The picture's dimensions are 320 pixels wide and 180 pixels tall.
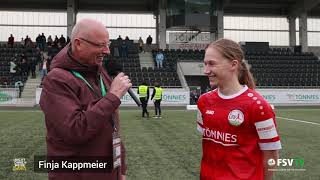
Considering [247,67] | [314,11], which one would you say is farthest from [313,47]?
[247,67]

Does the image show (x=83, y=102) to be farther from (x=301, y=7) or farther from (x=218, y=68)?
(x=301, y=7)

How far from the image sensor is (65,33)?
4631 cm

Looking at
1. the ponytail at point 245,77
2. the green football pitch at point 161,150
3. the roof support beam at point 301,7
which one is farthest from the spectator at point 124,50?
the ponytail at point 245,77

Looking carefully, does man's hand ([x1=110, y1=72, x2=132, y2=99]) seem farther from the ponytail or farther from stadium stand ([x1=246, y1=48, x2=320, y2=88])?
stadium stand ([x1=246, y1=48, x2=320, y2=88])

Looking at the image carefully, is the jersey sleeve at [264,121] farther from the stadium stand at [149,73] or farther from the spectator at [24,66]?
the spectator at [24,66]

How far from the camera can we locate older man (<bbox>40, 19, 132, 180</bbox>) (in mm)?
2301

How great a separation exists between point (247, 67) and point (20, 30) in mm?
46046

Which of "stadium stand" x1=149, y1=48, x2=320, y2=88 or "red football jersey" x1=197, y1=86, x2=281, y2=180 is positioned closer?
"red football jersey" x1=197, y1=86, x2=281, y2=180

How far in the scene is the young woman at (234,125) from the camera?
8.93ft

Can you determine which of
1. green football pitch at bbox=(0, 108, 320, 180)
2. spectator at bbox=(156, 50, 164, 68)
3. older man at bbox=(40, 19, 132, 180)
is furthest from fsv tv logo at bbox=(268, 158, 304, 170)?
spectator at bbox=(156, 50, 164, 68)

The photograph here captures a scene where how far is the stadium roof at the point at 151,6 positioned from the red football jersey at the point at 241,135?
139ft

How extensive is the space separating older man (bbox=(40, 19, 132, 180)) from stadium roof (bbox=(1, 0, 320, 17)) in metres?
42.7

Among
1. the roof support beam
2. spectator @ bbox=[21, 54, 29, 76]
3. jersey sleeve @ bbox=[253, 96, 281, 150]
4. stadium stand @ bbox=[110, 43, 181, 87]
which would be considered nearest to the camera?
jersey sleeve @ bbox=[253, 96, 281, 150]

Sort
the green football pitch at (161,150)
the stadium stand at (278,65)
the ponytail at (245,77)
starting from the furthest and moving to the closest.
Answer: the stadium stand at (278,65) < the green football pitch at (161,150) < the ponytail at (245,77)
